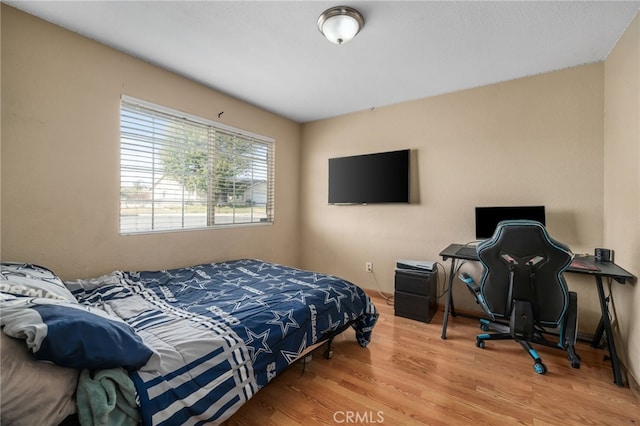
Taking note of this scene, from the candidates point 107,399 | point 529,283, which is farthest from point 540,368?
point 107,399

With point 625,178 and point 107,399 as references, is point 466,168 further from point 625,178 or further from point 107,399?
point 107,399

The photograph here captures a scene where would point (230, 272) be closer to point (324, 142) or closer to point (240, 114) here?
point (240, 114)

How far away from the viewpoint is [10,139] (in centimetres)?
176

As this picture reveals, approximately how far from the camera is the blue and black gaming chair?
1845 millimetres

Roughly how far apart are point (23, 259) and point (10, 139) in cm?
81

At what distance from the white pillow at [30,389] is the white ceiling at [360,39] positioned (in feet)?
6.62

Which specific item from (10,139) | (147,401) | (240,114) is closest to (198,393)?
(147,401)

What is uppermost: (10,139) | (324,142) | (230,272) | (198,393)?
(324,142)

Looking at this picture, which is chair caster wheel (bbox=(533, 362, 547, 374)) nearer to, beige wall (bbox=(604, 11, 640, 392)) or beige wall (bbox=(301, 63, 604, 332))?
beige wall (bbox=(604, 11, 640, 392))

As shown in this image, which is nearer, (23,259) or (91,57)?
(23,259)

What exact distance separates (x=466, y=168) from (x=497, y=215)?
62 centimetres

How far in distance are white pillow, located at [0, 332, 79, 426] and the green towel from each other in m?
0.04

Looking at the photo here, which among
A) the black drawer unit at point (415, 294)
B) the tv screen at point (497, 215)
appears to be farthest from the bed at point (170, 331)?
the tv screen at point (497, 215)

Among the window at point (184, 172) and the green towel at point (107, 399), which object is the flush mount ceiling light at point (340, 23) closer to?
the window at point (184, 172)
